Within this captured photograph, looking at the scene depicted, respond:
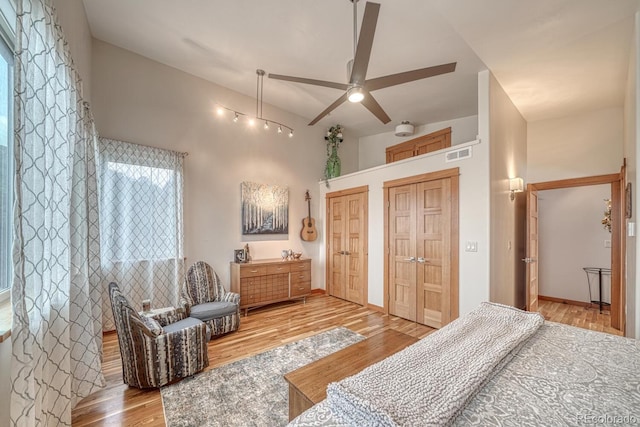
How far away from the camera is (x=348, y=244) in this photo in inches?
192

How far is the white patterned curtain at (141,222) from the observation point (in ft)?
10.5

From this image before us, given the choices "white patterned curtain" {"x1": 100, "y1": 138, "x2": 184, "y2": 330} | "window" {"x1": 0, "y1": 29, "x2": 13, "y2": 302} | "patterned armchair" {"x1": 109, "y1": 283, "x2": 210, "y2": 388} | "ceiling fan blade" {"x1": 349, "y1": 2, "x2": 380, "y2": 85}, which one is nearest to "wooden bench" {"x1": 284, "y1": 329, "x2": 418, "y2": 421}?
"patterned armchair" {"x1": 109, "y1": 283, "x2": 210, "y2": 388}

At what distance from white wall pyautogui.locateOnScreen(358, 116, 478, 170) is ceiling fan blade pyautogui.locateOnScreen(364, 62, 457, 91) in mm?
2671

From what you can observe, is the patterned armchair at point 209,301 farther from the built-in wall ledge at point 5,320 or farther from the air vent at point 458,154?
the air vent at point 458,154

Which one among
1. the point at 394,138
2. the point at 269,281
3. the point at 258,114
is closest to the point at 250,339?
the point at 269,281

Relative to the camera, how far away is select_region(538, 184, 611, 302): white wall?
4.63 m

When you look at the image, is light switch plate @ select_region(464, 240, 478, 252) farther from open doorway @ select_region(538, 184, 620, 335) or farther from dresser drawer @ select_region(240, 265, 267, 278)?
dresser drawer @ select_region(240, 265, 267, 278)

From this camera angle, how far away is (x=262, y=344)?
301 cm

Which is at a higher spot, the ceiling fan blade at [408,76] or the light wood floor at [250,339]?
the ceiling fan blade at [408,76]

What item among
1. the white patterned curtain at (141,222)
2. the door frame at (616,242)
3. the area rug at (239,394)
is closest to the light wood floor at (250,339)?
the area rug at (239,394)

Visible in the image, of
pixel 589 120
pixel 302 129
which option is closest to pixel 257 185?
pixel 302 129

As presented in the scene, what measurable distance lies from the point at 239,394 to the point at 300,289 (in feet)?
8.31

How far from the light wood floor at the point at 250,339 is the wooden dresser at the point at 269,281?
20 centimetres

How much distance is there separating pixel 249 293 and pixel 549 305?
→ 530cm
